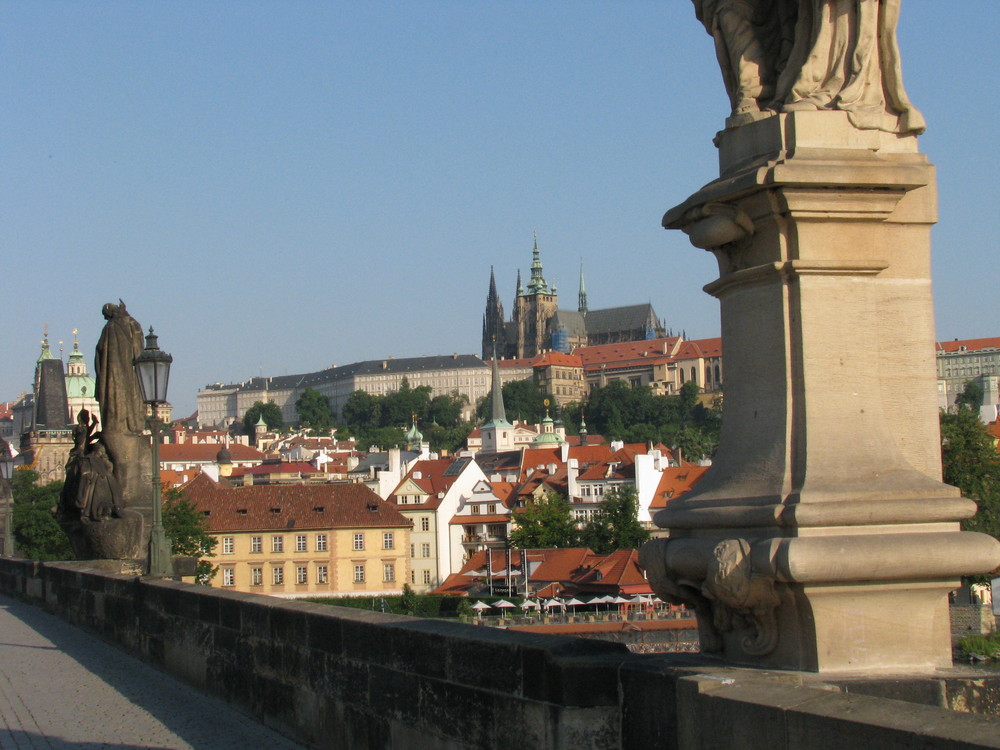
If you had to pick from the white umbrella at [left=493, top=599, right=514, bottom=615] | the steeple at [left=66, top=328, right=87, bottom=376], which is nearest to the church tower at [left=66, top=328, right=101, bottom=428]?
the steeple at [left=66, top=328, right=87, bottom=376]

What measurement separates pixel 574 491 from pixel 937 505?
97.4 metres

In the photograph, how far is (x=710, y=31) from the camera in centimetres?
438

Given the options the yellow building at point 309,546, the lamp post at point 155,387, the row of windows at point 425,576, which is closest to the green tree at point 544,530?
the row of windows at point 425,576

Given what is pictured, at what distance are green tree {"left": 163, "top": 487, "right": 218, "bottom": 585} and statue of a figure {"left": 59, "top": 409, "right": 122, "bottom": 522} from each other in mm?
45616

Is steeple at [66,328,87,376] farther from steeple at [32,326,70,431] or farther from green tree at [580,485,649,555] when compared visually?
green tree at [580,485,649,555]

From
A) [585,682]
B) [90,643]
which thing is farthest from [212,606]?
[585,682]

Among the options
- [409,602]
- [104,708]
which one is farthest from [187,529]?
[104,708]

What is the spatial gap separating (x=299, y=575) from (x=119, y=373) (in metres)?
63.0

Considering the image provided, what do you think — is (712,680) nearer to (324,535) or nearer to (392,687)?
(392,687)

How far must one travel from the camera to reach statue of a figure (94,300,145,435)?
50.6 ft

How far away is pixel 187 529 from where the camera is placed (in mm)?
64875

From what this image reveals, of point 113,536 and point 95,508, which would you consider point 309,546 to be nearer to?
point 113,536

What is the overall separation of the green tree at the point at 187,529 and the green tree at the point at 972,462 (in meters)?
32.4

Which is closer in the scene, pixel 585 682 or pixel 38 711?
pixel 585 682
